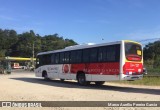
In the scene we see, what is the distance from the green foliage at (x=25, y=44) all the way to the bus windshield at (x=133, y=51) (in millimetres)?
104547

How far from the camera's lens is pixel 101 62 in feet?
71.4

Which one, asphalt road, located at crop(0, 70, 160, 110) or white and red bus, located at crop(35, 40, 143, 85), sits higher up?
white and red bus, located at crop(35, 40, 143, 85)

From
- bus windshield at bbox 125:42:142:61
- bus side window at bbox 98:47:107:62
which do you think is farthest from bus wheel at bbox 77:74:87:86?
bus windshield at bbox 125:42:142:61

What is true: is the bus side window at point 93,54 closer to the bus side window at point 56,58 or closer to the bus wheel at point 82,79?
the bus wheel at point 82,79

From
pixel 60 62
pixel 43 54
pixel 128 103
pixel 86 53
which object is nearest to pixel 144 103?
pixel 128 103

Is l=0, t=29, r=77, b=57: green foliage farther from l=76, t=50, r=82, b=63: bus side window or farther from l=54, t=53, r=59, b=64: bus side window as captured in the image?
l=76, t=50, r=82, b=63: bus side window

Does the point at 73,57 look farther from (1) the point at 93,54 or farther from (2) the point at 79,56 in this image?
(1) the point at 93,54

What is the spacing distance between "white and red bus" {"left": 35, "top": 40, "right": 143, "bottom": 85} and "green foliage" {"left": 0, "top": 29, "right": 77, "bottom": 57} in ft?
325

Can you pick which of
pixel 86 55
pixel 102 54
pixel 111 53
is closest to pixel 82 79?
pixel 86 55

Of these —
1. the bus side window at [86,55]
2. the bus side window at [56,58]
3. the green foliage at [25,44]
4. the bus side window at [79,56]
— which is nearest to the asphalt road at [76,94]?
the bus side window at [86,55]

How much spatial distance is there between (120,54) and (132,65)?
120cm

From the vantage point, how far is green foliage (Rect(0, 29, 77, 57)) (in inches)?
4973

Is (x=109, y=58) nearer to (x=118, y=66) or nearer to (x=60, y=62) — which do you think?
(x=118, y=66)

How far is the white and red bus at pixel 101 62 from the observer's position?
2022cm
